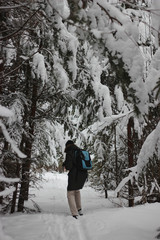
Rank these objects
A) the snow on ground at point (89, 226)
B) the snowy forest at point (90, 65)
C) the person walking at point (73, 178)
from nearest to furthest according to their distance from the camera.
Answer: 1. the snowy forest at point (90, 65)
2. the snow on ground at point (89, 226)
3. the person walking at point (73, 178)

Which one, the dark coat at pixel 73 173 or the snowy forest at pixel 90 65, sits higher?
the snowy forest at pixel 90 65

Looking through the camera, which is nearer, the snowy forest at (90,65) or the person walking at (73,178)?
the snowy forest at (90,65)

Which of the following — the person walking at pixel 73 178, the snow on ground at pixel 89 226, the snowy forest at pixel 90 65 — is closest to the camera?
the snowy forest at pixel 90 65

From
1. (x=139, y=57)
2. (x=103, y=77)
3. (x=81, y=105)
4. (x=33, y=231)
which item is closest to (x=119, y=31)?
(x=139, y=57)

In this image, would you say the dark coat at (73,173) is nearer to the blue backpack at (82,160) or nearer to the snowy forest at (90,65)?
the blue backpack at (82,160)

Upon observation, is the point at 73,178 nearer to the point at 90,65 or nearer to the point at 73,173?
the point at 73,173

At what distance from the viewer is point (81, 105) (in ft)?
21.5

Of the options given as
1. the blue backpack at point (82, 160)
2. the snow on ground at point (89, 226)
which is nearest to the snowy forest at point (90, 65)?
the snow on ground at point (89, 226)

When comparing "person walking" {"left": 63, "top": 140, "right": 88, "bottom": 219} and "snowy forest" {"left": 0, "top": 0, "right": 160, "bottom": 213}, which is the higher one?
"snowy forest" {"left": 0, "top": 0, "right": 160, "bottom": 213}

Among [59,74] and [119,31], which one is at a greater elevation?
[59,74]

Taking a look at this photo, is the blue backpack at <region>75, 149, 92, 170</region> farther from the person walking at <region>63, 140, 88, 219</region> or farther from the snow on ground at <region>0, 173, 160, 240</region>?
the snow on ground at <region>0, 173, 160, 240</region>

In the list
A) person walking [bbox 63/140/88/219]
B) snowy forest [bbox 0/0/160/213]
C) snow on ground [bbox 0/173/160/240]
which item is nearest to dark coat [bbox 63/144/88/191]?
person walking [bbox 63/140/88/219]

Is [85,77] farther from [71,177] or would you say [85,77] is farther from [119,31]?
[119,31]

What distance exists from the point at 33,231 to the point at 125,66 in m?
3.30
